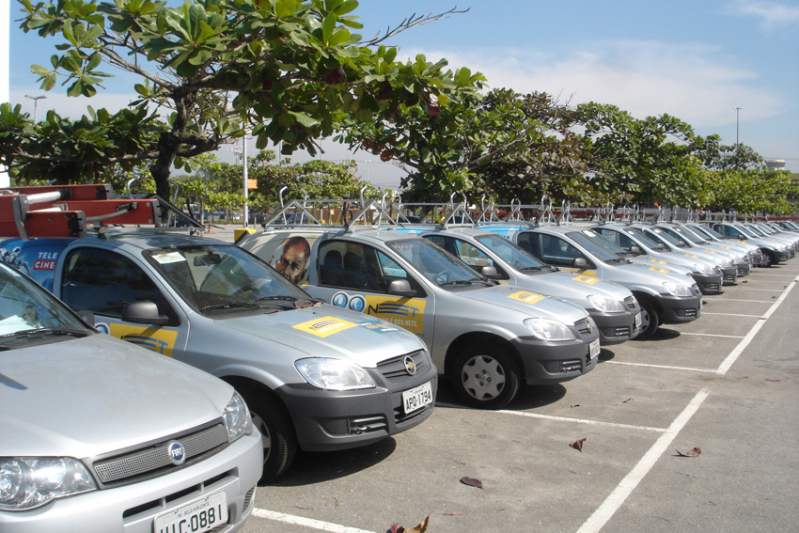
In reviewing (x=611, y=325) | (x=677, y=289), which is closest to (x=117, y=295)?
(x=611, y=325)

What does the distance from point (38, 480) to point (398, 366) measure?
2.46m

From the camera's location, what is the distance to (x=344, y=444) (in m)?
4.11

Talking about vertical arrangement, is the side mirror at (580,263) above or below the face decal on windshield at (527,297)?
above

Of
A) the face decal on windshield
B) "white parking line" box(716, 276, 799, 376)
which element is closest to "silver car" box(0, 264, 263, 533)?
the face decal on windshield

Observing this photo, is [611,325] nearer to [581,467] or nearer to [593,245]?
[593,245]

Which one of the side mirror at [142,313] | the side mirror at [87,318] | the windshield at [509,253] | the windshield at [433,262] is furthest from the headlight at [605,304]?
the side mirror at [87,318]

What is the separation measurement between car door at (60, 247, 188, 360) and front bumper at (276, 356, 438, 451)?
3.19 feet

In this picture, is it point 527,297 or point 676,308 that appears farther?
point 676,308

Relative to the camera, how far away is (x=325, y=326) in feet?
15.1

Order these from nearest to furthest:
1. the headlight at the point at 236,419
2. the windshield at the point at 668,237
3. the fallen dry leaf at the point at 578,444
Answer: the headlight at the point at 236,419 → the fallen dry leaf at the point at 578,444 → the windshield at the point at 668,237

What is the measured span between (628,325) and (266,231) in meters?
4.39

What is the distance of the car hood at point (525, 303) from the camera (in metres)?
6.13

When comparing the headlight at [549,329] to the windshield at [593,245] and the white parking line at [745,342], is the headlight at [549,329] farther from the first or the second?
the windshield at [593,245]

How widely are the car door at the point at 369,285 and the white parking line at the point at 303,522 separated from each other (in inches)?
105
